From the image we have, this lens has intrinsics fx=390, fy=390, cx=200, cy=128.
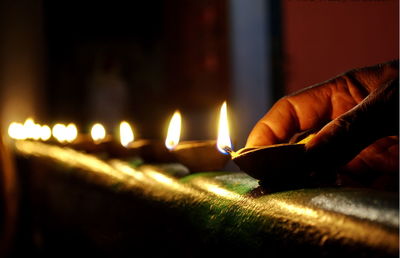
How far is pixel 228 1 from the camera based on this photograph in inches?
210

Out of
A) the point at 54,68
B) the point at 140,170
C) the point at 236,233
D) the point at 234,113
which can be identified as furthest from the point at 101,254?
the point at 54,68

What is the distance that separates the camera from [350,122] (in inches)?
30.5

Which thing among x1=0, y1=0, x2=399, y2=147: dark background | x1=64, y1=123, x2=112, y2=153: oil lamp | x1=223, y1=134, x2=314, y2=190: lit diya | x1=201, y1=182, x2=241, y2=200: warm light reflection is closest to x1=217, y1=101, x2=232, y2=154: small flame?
x1=201, y1=182, x2=241, y2=200: warm light reflection

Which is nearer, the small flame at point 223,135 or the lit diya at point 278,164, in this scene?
the lit diya at point 278,164

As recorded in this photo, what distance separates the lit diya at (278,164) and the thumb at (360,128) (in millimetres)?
37

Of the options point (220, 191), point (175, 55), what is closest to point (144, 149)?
point (220, 191)

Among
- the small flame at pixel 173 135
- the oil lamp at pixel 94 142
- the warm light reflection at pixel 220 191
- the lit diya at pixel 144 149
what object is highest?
the small flame at pixel 173 135

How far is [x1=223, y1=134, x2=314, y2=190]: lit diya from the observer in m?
0.82

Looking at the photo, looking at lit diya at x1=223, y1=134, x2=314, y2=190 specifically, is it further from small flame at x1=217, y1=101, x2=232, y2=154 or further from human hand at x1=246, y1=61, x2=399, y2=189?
small flame at x1=217, y1=101, x2=232, y2=154

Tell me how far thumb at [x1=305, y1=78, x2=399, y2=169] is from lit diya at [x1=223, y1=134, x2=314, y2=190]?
0.04 m

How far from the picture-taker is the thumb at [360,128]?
0.76 metres

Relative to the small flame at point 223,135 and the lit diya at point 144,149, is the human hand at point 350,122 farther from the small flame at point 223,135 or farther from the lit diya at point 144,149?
the lit diya at point 144,149

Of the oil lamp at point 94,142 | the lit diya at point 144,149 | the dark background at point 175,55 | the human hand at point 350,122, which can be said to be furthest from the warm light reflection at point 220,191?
the dark background at point 175,55

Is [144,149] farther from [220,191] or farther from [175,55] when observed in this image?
[175,55]
